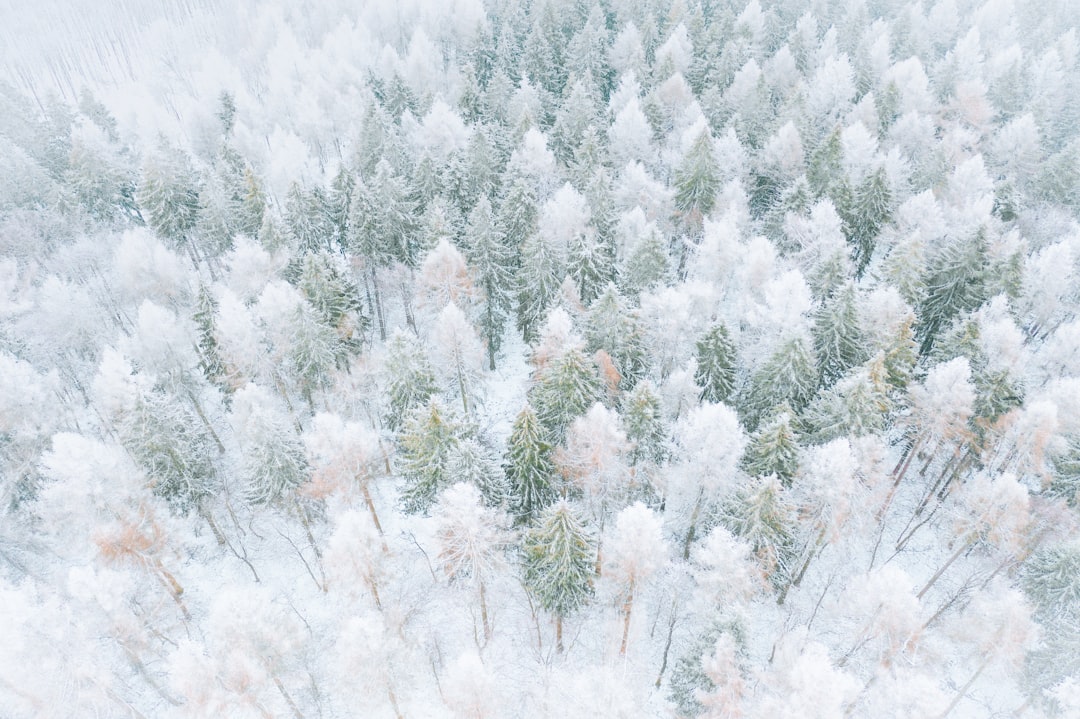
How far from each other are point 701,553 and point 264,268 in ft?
122

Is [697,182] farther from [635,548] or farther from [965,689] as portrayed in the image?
[965,689]

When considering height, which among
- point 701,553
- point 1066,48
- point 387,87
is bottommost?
point 701,553

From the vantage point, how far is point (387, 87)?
252 feet

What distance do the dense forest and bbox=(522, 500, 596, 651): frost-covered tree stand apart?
24 cm

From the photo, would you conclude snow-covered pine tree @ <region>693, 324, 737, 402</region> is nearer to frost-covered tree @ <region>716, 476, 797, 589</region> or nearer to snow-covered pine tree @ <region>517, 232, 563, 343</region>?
frost-covered tree @ <region>716, 476, 797, 589</region>

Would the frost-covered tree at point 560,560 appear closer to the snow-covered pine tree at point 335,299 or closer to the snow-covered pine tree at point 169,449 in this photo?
the snow-covered pine tree at point 169,449

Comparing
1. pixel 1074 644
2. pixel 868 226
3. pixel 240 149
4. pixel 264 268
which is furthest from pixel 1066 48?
pixel 240 149

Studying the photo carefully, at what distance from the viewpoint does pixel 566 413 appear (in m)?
37.2

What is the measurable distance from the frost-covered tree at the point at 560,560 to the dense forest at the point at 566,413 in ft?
0.78

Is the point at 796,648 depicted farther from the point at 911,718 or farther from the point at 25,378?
the point at 25,378

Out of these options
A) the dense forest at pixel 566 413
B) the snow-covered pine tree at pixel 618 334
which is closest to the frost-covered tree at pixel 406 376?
the dense forest at pixel 566 413

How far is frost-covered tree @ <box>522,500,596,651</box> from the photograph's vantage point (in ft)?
99.7

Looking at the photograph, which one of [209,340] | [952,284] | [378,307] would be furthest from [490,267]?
[952,284]

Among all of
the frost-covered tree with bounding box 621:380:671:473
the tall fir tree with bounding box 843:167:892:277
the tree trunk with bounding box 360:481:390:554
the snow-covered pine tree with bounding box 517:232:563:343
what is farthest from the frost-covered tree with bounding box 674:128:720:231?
the tree trunk with bounding box 360:481:390:554
